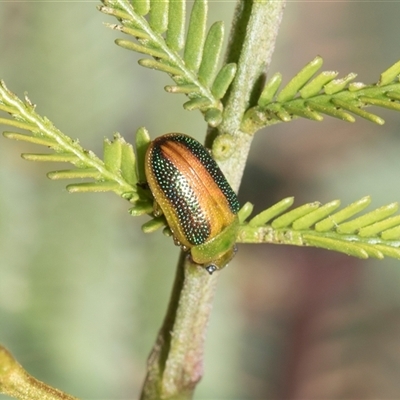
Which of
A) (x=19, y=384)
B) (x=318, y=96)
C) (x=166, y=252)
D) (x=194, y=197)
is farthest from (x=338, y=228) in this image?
(x=166, y=252)

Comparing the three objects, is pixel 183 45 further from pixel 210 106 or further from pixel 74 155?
pixel 74 155

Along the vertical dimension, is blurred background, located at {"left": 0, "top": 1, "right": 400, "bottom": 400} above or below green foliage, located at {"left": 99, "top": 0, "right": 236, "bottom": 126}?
below

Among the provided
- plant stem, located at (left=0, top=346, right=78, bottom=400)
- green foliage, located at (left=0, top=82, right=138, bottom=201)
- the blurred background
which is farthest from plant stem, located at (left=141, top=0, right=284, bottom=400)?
the blurred background

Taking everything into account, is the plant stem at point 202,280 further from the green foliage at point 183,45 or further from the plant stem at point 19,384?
the plant stem at point 19,384

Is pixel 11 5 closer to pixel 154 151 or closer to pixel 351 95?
pixel 154 151

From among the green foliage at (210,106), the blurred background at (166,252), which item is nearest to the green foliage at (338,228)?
the green foliage at (210,106)

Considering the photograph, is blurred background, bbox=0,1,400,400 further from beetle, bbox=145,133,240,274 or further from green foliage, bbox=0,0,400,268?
green foliage, bbox=0,0,400,268

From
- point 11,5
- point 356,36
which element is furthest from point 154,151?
point 356,36
